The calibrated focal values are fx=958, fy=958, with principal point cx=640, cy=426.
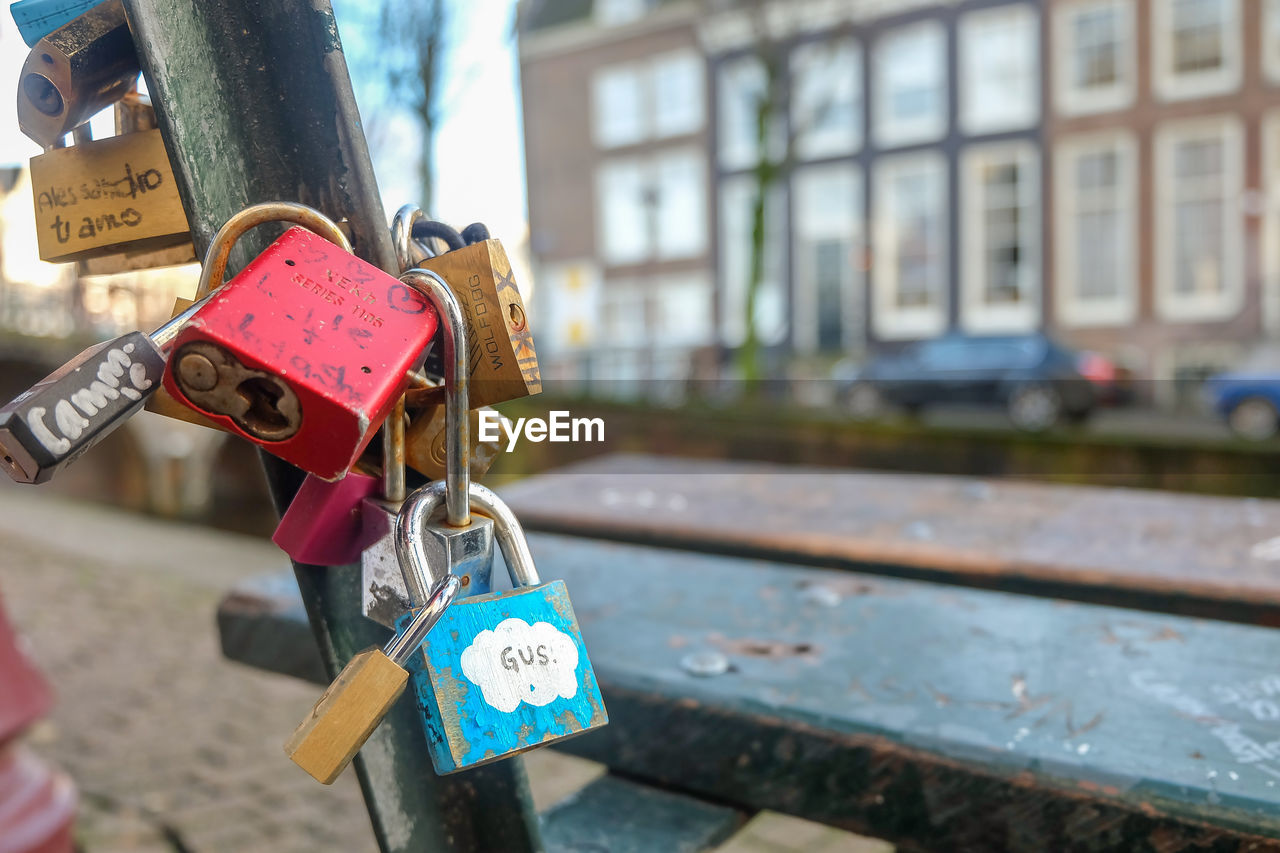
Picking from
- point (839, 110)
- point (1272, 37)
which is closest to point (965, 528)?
point (1272, 37)

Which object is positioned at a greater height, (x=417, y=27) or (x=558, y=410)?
(x=417, y=27)

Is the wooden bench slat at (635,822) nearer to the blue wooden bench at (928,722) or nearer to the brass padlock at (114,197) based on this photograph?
the blue wooden bench at (928,722)

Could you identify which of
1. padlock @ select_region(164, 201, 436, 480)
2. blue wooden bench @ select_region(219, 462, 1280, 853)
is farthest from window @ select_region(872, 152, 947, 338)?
padlock @ select_region(164, 201, 436, 480)

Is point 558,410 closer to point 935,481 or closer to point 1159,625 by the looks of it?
point 1159,625

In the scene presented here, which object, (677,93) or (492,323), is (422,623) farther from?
(677,93)

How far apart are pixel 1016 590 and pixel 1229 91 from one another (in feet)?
59.1

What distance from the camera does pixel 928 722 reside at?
0.81 m

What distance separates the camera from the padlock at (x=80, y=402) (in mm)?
416

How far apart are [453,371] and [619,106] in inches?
908

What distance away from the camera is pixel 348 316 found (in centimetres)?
49

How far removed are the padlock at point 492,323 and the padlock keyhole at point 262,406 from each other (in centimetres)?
14

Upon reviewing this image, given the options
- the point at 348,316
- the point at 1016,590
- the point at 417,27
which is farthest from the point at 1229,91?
the point at 348,316

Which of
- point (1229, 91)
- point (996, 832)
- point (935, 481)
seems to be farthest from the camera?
point (1229, 91)

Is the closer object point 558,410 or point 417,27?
point 558,410
